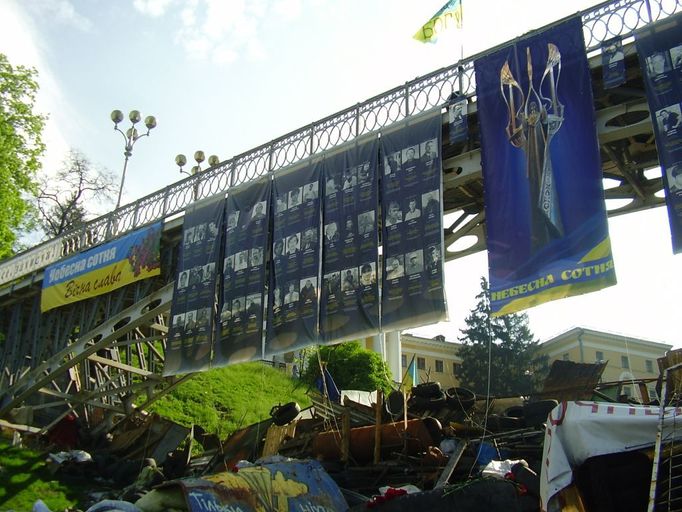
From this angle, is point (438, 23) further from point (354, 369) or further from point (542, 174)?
point (354, 369)

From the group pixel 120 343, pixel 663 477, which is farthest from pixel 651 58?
pixel 120 343

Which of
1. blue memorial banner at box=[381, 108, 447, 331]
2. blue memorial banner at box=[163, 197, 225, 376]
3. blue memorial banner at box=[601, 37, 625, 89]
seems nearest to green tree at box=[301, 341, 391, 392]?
blue memorial banner at box=[163, 197, 225, 376]

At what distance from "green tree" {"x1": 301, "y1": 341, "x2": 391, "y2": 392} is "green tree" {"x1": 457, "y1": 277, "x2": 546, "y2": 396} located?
1488cm

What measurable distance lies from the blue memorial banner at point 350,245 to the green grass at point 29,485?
21.2ft

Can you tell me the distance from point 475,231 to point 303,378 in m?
21.8

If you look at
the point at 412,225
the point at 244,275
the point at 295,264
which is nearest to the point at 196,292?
the point at 244,275

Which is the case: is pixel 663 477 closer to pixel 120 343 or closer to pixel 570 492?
pixel 570 492

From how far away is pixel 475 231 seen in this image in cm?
1459

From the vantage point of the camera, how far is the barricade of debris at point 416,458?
6160mm

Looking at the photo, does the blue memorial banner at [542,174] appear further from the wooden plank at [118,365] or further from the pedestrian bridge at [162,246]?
the wooden plank at [118,365]

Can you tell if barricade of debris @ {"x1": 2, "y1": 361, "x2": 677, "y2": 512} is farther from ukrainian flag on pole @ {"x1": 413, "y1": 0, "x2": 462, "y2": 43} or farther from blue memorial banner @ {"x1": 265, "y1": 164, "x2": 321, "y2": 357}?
ukrainian flag on pole @ {"x1": 413, "y1": 0, "x2": 462, "y2": 43}

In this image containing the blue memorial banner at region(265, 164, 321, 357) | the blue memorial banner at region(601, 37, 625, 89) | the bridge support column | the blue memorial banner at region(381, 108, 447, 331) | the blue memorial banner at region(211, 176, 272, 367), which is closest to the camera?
the blue memorial banner at region(601, 37, 625, 89)

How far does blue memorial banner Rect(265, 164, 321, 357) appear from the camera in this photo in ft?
44.3

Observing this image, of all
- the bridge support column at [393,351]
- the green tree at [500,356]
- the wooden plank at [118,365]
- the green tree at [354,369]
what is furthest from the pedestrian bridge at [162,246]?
the green tree at [500,356]
